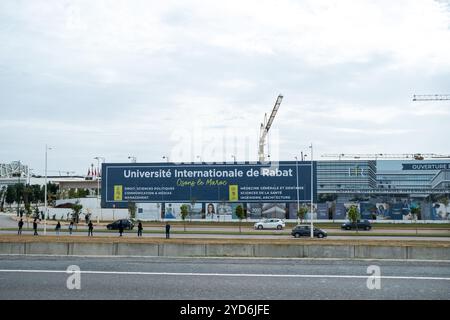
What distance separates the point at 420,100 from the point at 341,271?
5058 inches

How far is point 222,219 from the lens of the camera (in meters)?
71.7

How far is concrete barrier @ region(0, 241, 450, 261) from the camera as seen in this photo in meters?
17.1

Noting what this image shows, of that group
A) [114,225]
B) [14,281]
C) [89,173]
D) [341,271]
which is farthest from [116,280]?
[89,173]

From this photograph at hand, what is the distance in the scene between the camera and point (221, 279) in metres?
11.9

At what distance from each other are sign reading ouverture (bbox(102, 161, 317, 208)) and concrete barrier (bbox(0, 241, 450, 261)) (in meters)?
52.3

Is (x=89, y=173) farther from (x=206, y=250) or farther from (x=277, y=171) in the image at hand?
(x=206, y=250)

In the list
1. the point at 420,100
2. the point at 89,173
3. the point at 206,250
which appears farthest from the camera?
the point at 89,173

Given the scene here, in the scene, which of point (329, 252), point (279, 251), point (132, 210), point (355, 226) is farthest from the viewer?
point (132, 210)

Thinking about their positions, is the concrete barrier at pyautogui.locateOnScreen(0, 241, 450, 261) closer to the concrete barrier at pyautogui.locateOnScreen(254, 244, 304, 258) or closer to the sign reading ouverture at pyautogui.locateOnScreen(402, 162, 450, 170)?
the concrete barrier at pyautogui.locateOnScreen(254, 244, 304, 258)

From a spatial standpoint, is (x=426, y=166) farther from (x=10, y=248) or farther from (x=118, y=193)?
(x=10, y=248)

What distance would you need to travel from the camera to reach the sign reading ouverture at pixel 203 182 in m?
70.3

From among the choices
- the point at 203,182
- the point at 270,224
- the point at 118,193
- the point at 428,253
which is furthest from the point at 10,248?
the point at 118,193

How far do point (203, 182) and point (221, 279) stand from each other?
60.2 m
